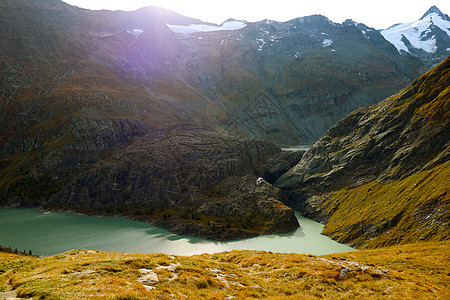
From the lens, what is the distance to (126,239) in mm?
69938

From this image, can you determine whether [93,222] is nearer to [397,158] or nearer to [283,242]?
[283,242]

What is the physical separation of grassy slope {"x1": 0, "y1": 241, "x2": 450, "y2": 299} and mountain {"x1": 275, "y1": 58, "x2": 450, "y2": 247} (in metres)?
22.6

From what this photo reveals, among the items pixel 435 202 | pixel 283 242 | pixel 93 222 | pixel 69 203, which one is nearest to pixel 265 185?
pixel 283 242

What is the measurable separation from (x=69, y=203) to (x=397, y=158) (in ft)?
387

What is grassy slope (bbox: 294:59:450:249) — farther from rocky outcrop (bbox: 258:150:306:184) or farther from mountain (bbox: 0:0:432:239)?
rocky outcrop (bbox: 258:150:306:184)

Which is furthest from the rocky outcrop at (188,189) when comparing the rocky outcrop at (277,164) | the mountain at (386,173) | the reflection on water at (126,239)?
the mountain at (386,173)

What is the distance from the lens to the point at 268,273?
93.0ft

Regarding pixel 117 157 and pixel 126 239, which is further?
pixel 117 157

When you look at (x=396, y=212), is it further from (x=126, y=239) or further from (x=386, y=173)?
(x=126, y=239)

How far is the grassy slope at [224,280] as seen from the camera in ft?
55.5

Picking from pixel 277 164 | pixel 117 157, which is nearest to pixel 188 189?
pixel 117 157

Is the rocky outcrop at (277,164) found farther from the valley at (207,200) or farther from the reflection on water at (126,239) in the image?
the reflection on water at (126,239)

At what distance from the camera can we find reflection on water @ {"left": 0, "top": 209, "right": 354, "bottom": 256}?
204 feet

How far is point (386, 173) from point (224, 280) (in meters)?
64.8
